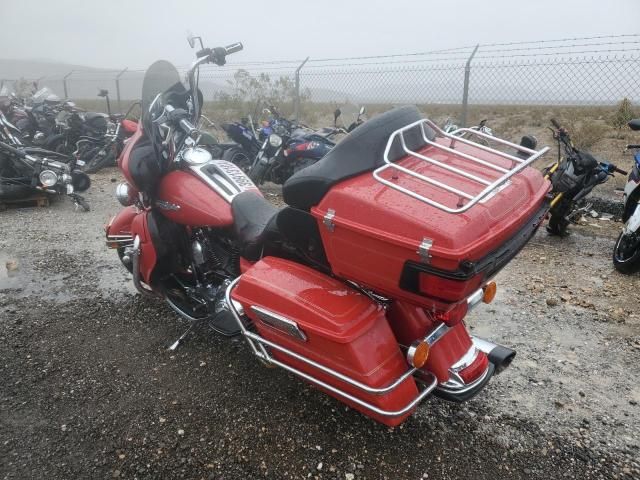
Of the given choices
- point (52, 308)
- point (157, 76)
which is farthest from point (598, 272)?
point (52, 308)

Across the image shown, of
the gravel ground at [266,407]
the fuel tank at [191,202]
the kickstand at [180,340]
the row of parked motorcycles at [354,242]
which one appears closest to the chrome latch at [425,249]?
the row of parked motorcycles at [354,242]

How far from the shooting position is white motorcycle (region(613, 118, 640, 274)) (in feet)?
12.9

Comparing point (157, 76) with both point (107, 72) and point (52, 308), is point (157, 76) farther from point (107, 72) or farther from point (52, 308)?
point (107, 72)

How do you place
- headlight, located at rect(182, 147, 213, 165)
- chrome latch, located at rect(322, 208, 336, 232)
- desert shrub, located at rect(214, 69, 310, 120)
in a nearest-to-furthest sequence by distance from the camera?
1. chrome latch, located at rect(322, 208, 336, 232)
2. headlight, located at rect(182, 147, 213, 165)
3. desert shrub, located at rect(214, 69, 310, 120)

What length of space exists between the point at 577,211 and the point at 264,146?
4.09m

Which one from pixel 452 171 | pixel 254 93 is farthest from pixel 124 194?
pixel 254 93

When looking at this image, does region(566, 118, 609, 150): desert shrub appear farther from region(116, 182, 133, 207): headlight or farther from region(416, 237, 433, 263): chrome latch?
region(416, 237, 433, 263): chrome latch

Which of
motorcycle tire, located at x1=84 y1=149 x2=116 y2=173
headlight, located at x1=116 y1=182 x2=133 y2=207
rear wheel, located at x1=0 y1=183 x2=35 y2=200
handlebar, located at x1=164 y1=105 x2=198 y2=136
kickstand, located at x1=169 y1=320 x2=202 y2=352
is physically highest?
handlebar, located at x1=164 y1=105 x2=198 y2=136

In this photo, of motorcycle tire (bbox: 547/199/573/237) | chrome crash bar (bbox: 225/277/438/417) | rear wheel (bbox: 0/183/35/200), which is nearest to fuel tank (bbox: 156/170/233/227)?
chrome crash bar (bbox: 225/277/438/417)

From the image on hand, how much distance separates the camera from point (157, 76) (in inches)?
110

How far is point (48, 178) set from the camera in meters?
5.91

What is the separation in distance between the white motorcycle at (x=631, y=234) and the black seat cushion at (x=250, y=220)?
3.08m

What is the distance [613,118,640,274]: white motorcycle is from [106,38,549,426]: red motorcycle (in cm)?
248

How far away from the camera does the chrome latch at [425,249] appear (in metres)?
1.46
